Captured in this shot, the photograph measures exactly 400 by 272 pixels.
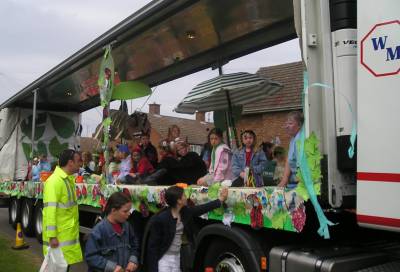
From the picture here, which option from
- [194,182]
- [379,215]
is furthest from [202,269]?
[379,215]

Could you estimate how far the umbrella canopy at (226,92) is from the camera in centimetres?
740

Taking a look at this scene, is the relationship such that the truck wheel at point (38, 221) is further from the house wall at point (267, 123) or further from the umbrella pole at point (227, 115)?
the house wall at point (267, 123)

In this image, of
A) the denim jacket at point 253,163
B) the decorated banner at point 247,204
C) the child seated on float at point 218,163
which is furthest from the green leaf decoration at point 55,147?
the denim jacket at point 253,163

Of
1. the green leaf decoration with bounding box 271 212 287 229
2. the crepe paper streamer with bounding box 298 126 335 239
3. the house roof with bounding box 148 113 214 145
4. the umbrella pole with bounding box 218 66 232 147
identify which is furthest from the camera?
the house roof with bounding box 148 113 214 145

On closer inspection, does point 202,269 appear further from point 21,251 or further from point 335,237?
point 21,251

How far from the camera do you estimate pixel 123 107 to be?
987 cm

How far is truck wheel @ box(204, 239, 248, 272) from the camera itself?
4.28m

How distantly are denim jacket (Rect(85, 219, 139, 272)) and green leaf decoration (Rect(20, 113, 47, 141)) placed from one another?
385 inches

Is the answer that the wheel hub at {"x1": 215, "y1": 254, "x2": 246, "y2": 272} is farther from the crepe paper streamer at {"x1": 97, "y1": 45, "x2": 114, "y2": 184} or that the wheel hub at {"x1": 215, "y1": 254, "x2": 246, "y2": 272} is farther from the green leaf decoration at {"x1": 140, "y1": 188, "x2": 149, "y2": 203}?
the crepe paper streamer at {"x1": 97, "y1": 45, "x2": 114, "y2": 184}

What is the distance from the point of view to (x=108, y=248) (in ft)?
12.5

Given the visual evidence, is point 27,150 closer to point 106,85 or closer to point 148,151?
point 148,151

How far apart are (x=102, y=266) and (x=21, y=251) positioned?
6.49 m

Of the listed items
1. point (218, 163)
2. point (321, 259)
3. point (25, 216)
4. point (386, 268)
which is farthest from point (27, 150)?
point (386, 268)

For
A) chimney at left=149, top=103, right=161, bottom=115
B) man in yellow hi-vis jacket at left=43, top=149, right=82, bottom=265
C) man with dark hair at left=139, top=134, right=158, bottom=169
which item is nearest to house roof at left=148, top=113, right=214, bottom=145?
chimney at left=149, top=103, right=161, bottom=115
